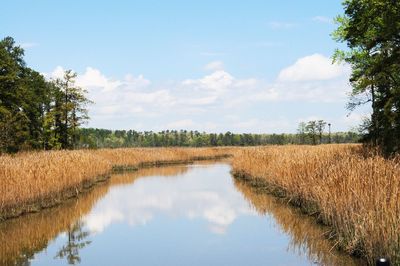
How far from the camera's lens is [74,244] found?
11898 mm

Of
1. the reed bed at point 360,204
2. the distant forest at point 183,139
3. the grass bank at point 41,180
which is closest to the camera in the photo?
the reed bed at point 360,204

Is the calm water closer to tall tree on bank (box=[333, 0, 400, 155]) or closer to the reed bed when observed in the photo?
the reed bed

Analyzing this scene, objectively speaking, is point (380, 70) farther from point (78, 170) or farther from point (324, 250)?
point (78, 170)

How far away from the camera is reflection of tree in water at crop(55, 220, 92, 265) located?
1058cm

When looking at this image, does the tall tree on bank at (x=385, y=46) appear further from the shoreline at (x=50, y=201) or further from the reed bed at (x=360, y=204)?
the shoreline at (x=50, y=201)

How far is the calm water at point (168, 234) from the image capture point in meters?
10.1

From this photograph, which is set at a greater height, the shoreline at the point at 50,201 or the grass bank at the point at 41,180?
the grass bank at the point at 41,180

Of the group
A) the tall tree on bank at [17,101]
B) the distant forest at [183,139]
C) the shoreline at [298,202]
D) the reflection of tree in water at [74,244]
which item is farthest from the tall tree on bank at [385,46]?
the distant forest at [183,139]

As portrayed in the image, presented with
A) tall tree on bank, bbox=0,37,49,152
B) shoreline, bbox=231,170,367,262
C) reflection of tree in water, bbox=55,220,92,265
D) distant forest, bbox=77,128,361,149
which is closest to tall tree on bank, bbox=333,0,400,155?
shoreline, bbox=231,170,367,262

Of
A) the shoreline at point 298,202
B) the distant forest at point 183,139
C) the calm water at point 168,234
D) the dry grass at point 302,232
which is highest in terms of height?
the distant forest at point 183,139

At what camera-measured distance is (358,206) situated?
933cm

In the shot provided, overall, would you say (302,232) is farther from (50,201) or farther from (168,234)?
(50,201)

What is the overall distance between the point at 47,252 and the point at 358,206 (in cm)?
730

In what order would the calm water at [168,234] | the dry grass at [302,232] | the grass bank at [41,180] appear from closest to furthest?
the dry grass at [302,232]
the calm water at [168,234]
the grass bank at [41,180]
